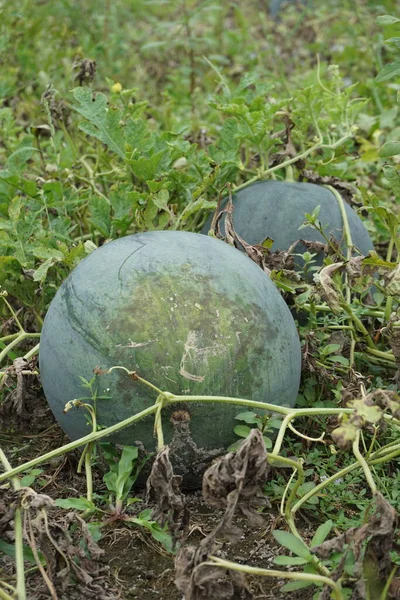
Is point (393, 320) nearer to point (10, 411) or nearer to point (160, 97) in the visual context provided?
point (10, 411)

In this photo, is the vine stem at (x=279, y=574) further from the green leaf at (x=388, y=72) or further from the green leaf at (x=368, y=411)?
the green leaf at (x=388, y=72)

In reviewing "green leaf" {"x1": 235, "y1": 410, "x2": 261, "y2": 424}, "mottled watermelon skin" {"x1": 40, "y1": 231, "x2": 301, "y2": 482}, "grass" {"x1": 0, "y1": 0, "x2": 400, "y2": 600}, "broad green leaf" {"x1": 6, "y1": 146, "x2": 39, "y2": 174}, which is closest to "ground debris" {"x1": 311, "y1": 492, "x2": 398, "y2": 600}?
"grass" {"x1": 0, "y1": 0, "x2": 400, "y2": 600}

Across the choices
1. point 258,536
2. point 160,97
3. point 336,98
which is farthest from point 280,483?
point 160,97

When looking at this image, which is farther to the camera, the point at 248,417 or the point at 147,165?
the point at 147,165

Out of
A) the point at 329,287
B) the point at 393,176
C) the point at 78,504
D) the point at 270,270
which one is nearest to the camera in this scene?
the point at 78,504

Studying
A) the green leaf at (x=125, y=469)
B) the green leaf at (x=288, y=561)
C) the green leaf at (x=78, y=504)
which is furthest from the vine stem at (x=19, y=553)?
the green leaf at (x=288, y=561)

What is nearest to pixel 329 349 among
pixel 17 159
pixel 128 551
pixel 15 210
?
pixel 128 551

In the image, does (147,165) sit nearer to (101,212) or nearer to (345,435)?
(101,212)
